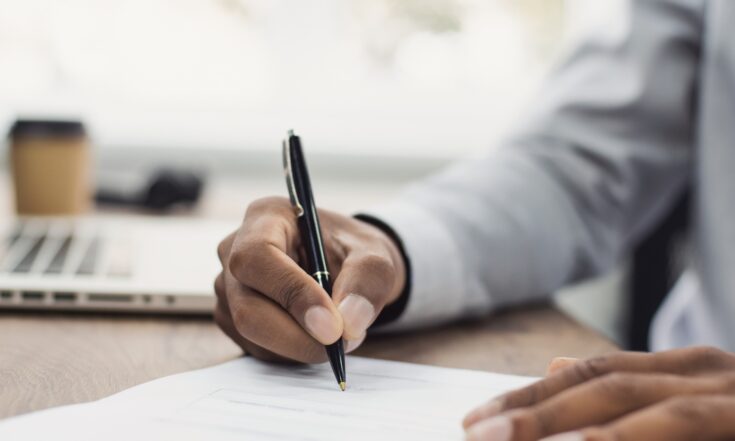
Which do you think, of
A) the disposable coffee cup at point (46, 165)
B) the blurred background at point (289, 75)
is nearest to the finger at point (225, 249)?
the disposable coffee cup at point (46, 165)

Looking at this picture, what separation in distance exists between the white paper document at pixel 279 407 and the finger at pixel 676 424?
0.07m

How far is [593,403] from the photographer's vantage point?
0.36m

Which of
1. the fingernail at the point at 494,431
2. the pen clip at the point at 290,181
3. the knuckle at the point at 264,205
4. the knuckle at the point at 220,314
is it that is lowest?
the knuckle at the point at 220,314

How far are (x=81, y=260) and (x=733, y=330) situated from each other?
0.58 meters

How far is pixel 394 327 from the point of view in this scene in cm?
58

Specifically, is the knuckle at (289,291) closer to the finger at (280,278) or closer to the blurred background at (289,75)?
the finger at (280,278)

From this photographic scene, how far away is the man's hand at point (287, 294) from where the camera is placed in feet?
1.44

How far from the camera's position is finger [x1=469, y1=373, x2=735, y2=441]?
352 millimetres

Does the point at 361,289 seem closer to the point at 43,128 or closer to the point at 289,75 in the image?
the point at 43,128

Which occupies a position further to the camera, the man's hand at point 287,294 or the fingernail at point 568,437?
the man's hand at point 287,294

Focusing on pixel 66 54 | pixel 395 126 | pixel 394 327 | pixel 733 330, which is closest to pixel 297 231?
pixel 394 327

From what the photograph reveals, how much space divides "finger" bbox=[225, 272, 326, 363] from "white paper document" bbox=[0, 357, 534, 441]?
15 millimetres

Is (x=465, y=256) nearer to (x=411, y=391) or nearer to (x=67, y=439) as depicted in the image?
(x=411, y=391)

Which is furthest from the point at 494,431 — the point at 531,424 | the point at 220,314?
the point at 220,314
